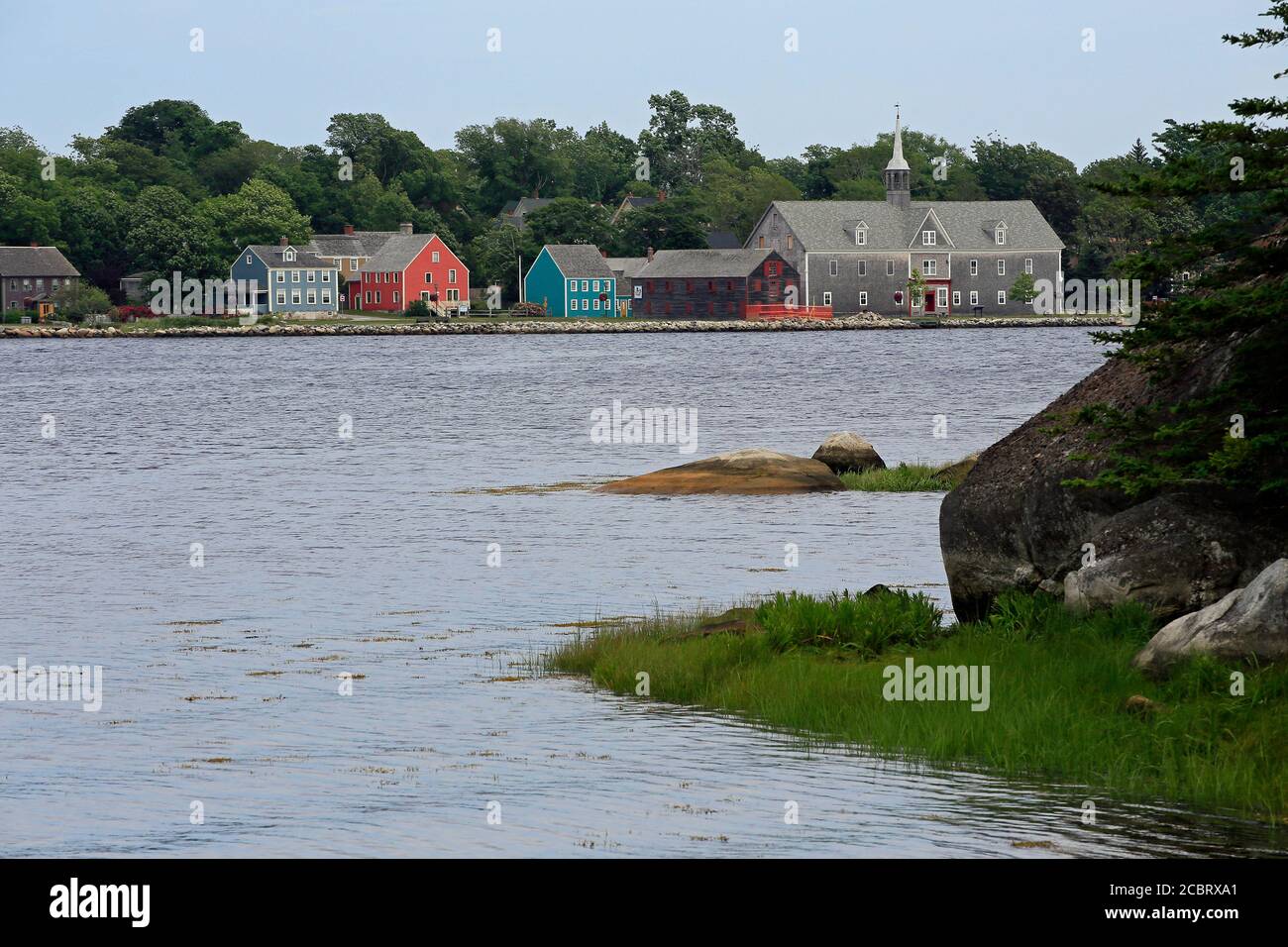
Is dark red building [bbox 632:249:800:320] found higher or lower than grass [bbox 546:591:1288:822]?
higher

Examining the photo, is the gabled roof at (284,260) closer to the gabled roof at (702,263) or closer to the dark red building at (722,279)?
the dark red building at (722,279)

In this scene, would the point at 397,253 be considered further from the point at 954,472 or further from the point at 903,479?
the point at 954,472

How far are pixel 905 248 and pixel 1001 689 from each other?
479 feet

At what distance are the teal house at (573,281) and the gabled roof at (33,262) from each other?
41.3 metres

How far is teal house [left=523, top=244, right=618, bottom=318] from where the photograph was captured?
522 feet

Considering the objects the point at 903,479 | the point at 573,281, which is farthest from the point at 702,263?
the point at 903,479

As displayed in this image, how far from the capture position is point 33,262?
150 meters

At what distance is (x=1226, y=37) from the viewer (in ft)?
46.0

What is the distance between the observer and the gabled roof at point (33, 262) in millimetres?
149625

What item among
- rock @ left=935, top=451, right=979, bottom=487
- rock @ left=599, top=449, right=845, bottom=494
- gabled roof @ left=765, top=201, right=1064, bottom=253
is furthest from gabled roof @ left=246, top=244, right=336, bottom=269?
rock @ left=935, top=451, right=979, bottom=487

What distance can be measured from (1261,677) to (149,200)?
152m

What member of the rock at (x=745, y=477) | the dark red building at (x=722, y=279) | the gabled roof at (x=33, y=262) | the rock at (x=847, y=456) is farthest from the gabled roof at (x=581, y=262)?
the rock at (x=745, y=477)

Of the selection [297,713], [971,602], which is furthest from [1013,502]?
[297,713]

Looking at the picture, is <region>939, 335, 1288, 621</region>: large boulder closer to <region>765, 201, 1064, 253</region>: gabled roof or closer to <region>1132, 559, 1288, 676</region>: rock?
<region>1132, 559, 1288, 676</region>: rock
